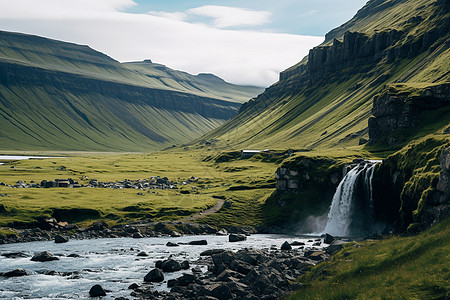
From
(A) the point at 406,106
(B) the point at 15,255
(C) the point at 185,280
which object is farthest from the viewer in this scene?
(A) the point at 406,106

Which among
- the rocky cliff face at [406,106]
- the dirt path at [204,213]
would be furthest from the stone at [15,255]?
the rocky cliff face at [406,106]

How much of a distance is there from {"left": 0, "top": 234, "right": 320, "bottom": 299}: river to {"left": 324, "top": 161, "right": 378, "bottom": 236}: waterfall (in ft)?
46.5

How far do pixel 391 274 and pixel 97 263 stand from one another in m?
54.1

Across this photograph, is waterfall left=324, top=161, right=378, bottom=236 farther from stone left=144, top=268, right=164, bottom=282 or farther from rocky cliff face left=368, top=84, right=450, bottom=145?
stone left=144, top=268, right=164, bottom=282

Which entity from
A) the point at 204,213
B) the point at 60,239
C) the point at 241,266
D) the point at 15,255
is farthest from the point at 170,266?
the point at 204,213

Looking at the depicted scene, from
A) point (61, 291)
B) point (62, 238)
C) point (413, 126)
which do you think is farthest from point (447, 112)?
point (61, 291)

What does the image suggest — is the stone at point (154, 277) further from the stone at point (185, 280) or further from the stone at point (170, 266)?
the stone at point (170, 266)

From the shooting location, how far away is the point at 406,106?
17550 centimetres

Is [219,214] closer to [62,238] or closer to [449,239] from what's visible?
[62,238]

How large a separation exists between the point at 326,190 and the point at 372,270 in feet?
287

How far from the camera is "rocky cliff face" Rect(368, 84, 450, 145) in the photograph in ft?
572

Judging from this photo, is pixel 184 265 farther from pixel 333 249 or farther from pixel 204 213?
pixel 204 213

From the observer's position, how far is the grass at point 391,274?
136 ft

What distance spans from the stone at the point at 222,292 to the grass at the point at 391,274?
26.9 ft
